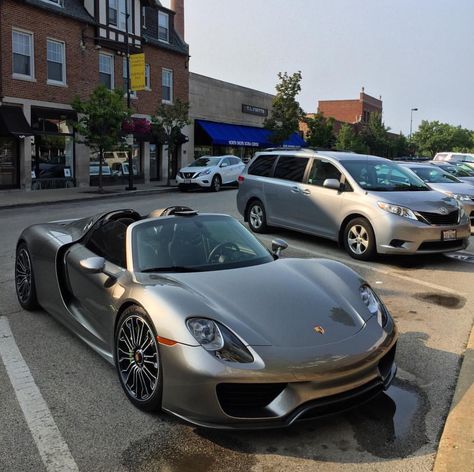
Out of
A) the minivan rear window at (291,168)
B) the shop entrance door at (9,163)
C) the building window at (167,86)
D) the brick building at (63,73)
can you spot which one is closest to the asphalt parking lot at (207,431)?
the minivan rear window at (291,168)

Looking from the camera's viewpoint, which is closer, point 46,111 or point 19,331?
point 19,331

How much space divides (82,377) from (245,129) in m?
32.7

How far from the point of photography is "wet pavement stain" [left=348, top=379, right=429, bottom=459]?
3109mm

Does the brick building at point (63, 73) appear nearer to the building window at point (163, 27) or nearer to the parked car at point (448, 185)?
the building window at point (163, 27)

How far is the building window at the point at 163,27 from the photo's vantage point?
91.0 ft

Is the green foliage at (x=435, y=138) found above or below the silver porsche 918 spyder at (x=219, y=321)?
above

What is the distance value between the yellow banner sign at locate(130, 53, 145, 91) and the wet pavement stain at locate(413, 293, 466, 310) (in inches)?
739

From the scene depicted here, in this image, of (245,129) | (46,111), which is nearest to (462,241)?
(46,111)

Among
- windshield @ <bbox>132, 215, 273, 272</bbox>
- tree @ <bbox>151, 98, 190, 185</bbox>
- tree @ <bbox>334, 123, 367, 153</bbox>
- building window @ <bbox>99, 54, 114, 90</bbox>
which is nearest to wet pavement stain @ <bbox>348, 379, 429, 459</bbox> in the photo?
windshield @ <bbox>132, 215, 273, 272</bbox>

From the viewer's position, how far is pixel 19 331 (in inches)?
196

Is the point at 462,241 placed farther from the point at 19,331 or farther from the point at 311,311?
the point at 19,331

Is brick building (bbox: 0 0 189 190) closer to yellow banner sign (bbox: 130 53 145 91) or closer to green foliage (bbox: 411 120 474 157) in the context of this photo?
yellow banner sign (bbox: 130 53 145 91)

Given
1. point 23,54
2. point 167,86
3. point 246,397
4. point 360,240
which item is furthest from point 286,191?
point 167,86

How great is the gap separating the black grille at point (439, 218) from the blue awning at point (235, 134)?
77.9 feet
